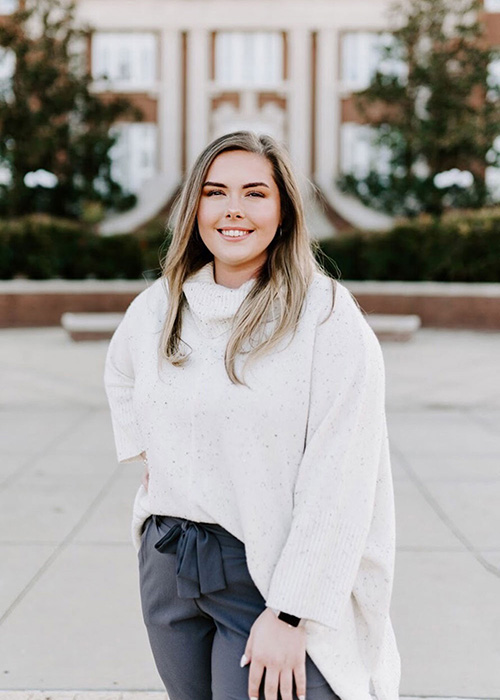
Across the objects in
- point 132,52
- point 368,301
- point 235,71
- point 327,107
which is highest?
point 132,52

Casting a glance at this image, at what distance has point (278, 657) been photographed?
164 centimetres

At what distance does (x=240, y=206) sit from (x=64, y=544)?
9.04 ft

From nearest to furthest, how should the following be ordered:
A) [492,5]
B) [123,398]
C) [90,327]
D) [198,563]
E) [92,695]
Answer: [198,563]
[123,398]
[92,695]
[90,327]
[492,5]

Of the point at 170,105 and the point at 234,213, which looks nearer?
the point at 234,213

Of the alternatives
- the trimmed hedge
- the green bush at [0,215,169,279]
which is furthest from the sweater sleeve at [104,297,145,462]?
the green bush at [0,215,169,279]

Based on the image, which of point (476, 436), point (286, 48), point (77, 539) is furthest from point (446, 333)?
point (286, 48)

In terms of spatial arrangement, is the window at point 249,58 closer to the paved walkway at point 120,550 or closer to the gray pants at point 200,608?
the paved walkway at point 120,550

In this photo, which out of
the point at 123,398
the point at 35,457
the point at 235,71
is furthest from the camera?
the point at 235,71

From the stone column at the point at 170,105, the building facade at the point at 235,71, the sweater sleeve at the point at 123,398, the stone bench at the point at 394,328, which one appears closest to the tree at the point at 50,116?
the building facade at the point at 235,71

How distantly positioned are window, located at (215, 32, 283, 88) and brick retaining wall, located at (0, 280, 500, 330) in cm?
1656

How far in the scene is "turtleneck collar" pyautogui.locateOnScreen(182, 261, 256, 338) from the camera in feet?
6.00

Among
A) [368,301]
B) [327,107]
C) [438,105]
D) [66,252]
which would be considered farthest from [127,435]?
[327,107]

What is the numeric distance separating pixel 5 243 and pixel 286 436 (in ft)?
49.1

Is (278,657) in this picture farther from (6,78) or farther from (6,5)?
(6,5)
